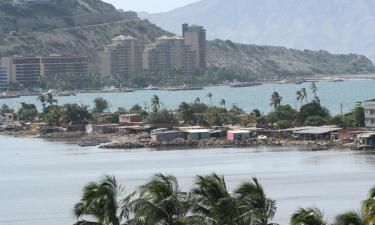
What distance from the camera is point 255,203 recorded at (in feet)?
42.3

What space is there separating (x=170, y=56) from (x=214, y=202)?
141m

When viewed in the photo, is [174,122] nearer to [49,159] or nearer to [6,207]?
[49,159]

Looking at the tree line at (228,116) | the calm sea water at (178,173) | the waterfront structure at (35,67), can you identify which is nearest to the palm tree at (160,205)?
the calm sea water at (178,173)

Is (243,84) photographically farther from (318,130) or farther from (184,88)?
(318,130)

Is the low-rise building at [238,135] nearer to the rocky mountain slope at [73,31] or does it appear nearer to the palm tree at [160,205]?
the palm tree at [160,205]

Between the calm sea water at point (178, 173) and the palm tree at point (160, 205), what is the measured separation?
486 inches

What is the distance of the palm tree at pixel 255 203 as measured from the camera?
41.5 ft

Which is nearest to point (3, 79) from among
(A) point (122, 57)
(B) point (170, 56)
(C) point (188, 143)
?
(A) point (122, 57)

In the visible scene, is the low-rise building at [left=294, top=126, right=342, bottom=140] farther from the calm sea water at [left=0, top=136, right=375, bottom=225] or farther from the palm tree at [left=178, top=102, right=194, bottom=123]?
the palm tree at [left=178, top=102, right=194, bottom=123]

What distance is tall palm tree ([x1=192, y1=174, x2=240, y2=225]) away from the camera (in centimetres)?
1259

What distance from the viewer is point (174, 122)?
62625 millimetres

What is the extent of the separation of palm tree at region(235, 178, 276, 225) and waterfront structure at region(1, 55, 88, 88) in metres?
122

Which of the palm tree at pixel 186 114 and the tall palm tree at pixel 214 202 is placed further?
the palm tree at pixel 186 114

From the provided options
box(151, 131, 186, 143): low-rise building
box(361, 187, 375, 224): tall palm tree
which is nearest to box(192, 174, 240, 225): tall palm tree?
box(361, 187, 375, 224): tall palm tree
